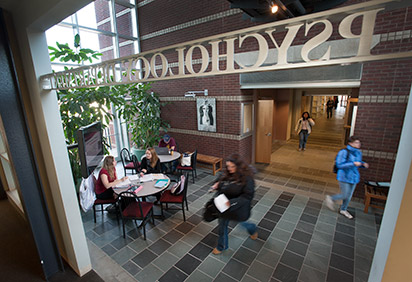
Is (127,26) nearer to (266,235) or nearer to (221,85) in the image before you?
(221,85)

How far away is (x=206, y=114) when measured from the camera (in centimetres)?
685

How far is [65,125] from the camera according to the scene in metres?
4.49

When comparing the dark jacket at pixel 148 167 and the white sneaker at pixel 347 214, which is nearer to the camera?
the white sneaker at pixel 347 214

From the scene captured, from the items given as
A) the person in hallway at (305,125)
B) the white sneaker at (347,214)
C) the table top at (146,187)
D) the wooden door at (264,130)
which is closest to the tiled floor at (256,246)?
the white sneaker at (347,214)

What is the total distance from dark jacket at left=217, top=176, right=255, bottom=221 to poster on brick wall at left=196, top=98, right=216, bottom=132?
12.8 feet

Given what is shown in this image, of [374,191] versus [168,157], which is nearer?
[374,191]

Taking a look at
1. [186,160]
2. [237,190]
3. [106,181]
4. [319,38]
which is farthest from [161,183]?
[319,38]

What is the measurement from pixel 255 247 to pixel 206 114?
14.3ft

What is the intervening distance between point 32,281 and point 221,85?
5836mm

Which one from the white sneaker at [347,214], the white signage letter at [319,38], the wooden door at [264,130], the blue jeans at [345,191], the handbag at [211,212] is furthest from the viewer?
the wooden door at [264,130]

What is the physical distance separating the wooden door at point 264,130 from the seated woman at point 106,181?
4.90 metres

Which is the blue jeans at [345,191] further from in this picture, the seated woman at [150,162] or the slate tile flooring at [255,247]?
the seated woman at [150,162]

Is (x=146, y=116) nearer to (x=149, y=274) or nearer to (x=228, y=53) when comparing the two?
(x=149, y=274)

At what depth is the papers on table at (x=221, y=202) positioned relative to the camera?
117 inches
